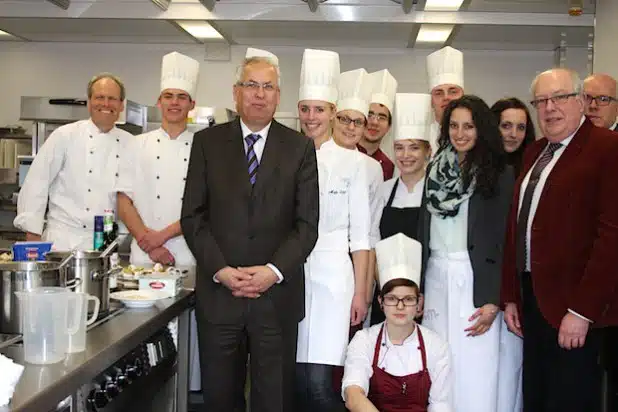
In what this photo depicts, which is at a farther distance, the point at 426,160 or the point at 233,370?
the point at 426,160

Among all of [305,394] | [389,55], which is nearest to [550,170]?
[305,394]

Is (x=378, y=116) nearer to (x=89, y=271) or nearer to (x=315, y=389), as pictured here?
(x=315, y=389)

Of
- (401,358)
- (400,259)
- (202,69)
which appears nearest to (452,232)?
(400,259)

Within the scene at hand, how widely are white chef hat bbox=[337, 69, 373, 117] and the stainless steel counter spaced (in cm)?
104

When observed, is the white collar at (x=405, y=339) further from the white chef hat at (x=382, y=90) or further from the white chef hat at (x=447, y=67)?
the white chef hat at (x=382, y=90)


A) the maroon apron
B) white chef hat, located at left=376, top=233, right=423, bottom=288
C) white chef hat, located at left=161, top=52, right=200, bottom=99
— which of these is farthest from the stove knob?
white chef hat, located at left=161, top=52, right=200, bottom=99

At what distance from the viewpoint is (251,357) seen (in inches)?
80.1

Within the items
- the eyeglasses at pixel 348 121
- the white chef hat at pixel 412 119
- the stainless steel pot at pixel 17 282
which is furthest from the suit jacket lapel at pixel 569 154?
the stainless steel pot at pixel 17 282

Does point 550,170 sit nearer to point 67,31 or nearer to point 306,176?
point 306,176

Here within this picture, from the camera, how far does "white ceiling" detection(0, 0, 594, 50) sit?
4.94m

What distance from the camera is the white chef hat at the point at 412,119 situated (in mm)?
2492

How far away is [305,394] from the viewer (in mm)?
2301

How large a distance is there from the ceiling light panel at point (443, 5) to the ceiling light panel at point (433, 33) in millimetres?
339

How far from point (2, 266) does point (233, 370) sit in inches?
31.6
